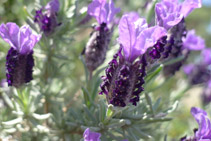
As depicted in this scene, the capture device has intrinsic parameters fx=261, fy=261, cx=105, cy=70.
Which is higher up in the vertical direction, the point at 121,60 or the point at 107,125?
the point at 121,60

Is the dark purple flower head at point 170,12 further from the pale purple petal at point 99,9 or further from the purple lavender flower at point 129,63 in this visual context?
the pale purple petal at point 99,9

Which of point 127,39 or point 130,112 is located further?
point 130,112

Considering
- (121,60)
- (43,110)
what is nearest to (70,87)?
(43,110)

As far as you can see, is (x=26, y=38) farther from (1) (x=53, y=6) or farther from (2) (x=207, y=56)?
(2) (x=207, y=56)

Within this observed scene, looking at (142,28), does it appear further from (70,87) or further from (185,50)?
(70,87)

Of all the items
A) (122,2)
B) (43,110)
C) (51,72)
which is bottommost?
(43,110)

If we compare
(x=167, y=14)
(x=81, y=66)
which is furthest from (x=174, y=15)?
(x=81, y=66)
